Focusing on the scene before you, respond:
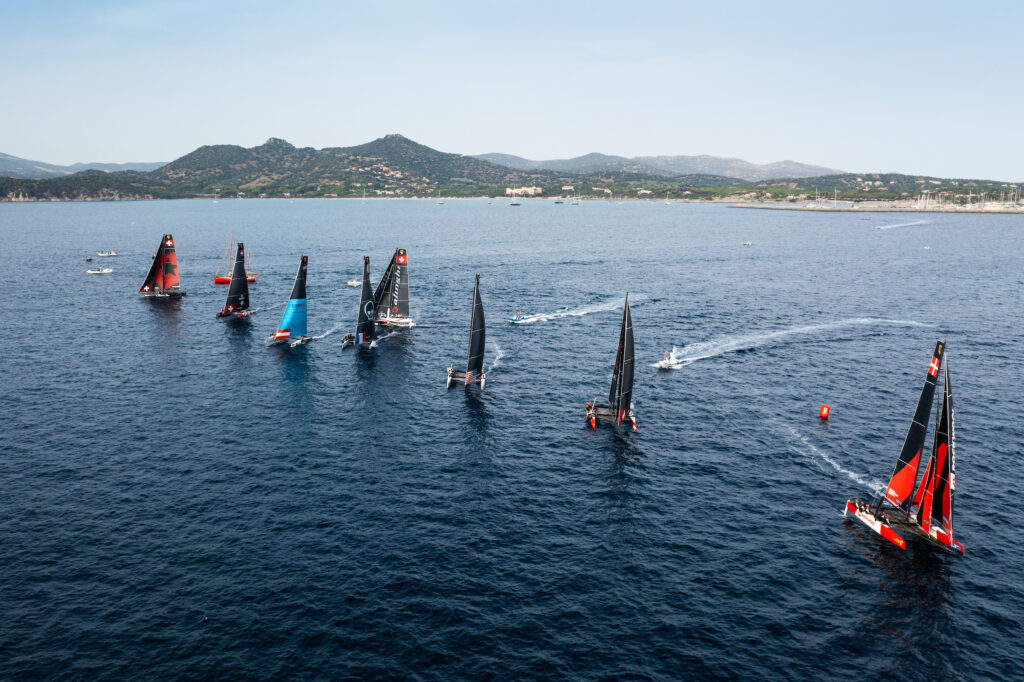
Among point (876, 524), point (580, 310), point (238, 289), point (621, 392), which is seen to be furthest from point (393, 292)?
point (876, 524)

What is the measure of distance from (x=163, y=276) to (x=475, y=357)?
336 feet

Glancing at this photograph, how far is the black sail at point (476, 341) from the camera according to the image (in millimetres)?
88812

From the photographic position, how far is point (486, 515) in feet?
191

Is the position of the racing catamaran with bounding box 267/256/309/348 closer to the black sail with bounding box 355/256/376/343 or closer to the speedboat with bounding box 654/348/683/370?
the black sail with bounding box 355/256/376/343

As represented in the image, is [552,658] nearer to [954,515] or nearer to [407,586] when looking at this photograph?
[407,586]

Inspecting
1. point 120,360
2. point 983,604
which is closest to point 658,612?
point 983,604

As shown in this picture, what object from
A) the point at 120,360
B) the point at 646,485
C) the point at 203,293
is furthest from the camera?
the point at 203,293

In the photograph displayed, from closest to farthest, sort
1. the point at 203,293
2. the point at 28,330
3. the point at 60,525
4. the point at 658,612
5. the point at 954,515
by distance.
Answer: the point at 658,612 → the point at 60,525 → the point at 954,515 → the point at 28,330 → the point at 203,293

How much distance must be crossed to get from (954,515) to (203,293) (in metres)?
163

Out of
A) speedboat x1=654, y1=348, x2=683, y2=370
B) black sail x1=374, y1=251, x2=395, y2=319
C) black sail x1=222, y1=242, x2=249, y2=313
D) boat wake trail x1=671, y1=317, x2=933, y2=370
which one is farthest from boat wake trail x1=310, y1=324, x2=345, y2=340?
boat wake trail x1=671, y1=317, x2=933, y2=370

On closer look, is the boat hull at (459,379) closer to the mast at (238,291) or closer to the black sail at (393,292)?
the black sail at (393,292)

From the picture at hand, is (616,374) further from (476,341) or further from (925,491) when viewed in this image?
(925,491)

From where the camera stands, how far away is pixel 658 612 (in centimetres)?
4600

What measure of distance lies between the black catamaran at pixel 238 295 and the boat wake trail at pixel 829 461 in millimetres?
109475
